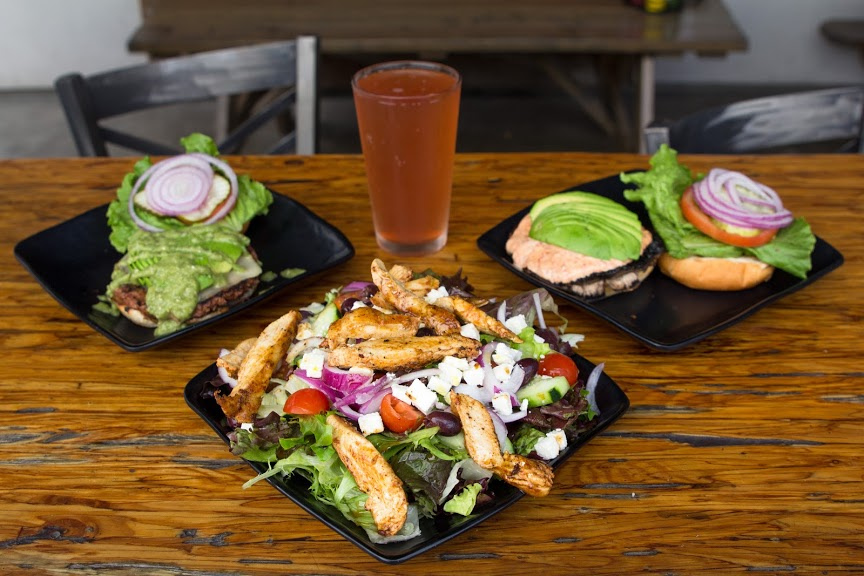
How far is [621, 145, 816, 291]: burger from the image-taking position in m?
1.55

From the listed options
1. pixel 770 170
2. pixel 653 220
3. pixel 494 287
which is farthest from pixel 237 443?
pixel 770 170

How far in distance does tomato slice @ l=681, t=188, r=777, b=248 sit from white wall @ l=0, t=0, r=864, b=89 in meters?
4.08

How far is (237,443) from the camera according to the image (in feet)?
3.51

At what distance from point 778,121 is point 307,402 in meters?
1.67

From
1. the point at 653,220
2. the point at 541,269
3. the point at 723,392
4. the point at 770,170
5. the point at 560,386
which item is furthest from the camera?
the point at 770,170

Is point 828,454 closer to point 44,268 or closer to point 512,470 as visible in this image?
point 512,470

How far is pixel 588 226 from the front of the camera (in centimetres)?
156

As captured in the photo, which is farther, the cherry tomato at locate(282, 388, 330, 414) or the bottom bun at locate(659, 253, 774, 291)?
the bottom bun at locate(659, 253, 774, 291)

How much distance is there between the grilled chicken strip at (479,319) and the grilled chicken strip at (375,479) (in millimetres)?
288

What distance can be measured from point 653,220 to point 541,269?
34 cm

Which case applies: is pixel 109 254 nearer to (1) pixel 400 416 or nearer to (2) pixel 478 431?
(1) pixel 400 416

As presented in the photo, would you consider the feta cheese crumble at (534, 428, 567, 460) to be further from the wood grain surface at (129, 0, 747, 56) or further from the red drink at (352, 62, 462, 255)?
the wood grain surface at (129, 0, 747, 56)

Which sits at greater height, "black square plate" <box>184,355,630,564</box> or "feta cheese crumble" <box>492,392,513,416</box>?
"feta cheese crumble" <box>492,392,513,416</box>

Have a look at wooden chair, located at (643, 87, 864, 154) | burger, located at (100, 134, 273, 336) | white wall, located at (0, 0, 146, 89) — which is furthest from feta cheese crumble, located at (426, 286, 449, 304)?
white wall, located at (0, 0, 146, 89)
